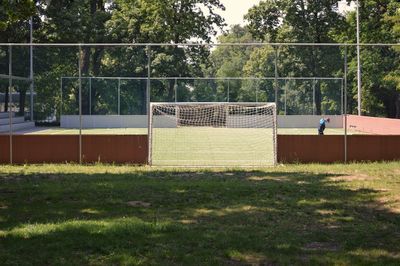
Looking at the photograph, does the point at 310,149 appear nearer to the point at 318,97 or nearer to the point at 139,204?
the point at 139,204

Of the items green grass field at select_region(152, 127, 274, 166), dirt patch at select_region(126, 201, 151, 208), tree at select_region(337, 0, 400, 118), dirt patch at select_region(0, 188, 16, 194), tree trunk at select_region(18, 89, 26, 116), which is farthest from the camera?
tree at select_region(337, 0, 400, 118)

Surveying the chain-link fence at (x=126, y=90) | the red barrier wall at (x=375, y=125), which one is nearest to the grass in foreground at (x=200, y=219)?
the red barrier wall at (x=375, y=125)

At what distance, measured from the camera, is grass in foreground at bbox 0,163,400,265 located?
6434 mm

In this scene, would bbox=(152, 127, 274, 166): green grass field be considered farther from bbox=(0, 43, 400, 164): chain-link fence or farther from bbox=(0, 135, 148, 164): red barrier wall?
bbox=(0, 43, 400, 164): chain-link fence

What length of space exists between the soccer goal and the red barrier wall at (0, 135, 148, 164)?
26.3 inches

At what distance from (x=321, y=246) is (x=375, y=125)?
27006 mm

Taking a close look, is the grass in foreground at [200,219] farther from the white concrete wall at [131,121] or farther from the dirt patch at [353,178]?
the white concrete wall at [131,121]

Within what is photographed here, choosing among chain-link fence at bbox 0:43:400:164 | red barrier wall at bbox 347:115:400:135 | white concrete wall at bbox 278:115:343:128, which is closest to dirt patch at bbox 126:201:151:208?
red barrier wall at bbox 347:115:400:135

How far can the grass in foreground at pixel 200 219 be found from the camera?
21.1 ft

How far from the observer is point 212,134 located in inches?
1248

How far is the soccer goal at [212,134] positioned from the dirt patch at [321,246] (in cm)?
1078

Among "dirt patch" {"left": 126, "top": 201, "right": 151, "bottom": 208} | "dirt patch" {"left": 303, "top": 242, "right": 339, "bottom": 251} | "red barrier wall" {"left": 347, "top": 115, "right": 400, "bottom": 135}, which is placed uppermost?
"red barrier wall" {"left": 347, "top": 115, "right": 400, "bottom": 135}

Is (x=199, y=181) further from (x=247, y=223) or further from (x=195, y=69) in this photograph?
(x=195, y=69)

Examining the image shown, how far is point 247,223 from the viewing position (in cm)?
825
